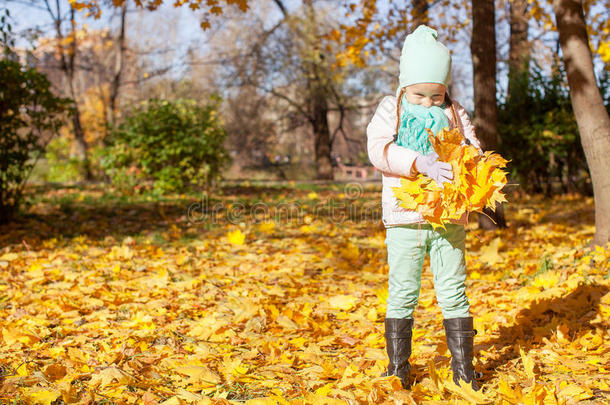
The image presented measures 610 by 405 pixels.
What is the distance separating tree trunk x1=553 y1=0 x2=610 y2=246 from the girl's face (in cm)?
284

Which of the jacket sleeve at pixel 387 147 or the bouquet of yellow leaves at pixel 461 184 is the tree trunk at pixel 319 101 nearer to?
the jacket sleeve at pixel 387 147

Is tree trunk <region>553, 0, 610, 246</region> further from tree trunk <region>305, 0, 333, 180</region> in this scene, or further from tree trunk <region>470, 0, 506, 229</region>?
tree trunk <region>305, 0, 333, 180</region>

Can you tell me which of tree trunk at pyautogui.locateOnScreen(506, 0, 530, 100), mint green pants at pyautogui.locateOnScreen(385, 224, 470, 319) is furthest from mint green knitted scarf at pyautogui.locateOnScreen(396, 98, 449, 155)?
tree trunk at pyautogui.locateOnScreen(506, 0, 530, 100)

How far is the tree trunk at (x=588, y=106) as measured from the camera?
435 centimetres

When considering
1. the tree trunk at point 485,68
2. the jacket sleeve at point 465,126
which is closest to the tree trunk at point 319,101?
the tree trunk at point 485,68

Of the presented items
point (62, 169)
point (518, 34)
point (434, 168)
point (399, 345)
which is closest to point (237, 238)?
point (399, 345)

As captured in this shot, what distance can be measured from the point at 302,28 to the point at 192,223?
12.0 m

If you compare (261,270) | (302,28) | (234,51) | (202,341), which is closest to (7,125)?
(261,270)

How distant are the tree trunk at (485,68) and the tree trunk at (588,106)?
4.17ft

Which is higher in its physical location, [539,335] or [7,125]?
[7,125]

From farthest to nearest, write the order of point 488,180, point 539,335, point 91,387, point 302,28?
point 302,28
point 539,335
point 91,387
point 488,180

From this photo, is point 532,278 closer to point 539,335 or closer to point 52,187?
point 539,335

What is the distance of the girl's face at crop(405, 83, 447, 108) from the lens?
2.23m

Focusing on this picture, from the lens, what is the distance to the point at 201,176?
34.3 feet
